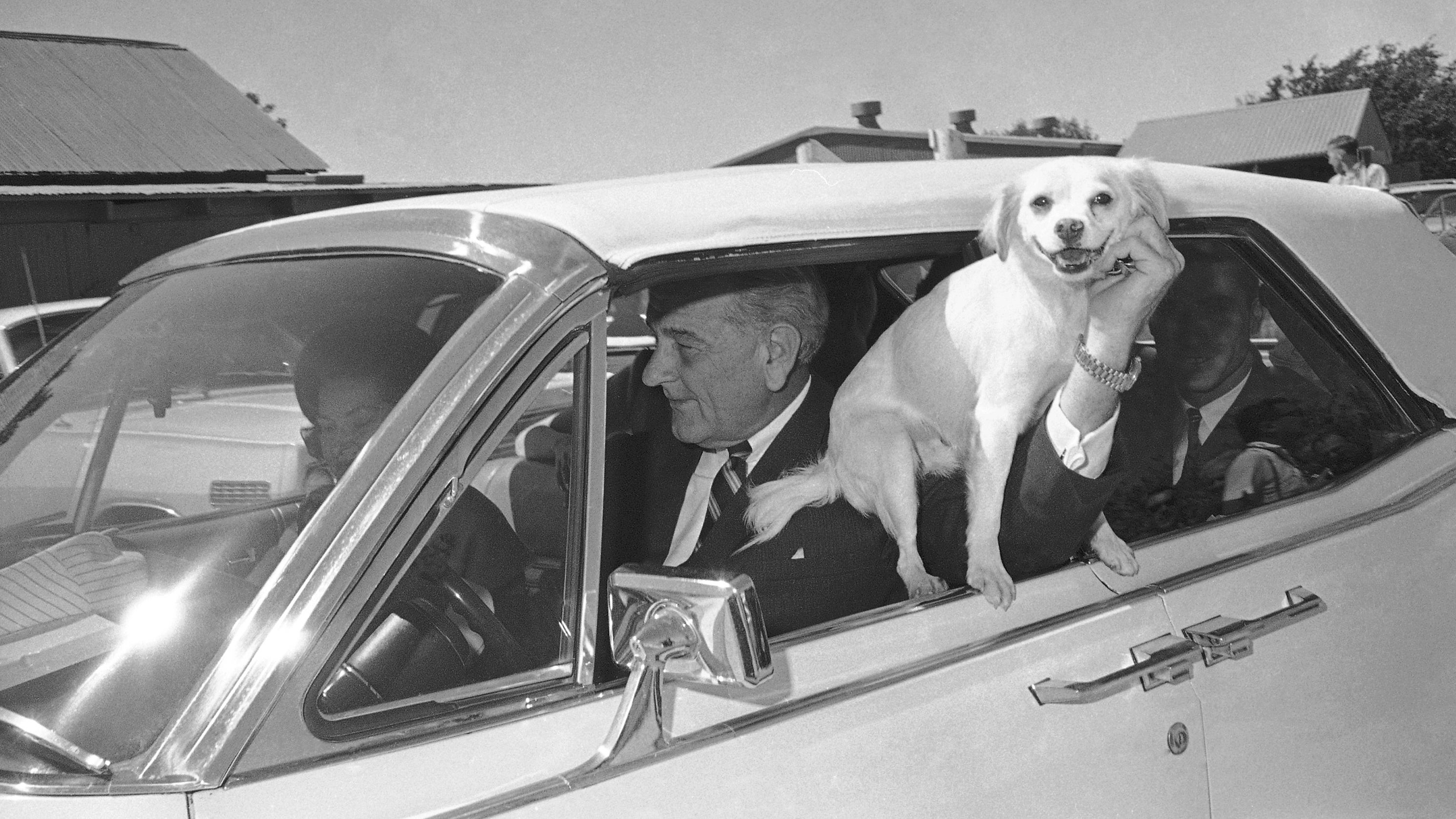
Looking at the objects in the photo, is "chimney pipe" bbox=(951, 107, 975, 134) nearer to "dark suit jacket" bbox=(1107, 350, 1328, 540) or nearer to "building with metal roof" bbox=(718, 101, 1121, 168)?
"building with metal roof" bbox=(718, 101, 1121, 168)

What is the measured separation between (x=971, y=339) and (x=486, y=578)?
0.89 metres

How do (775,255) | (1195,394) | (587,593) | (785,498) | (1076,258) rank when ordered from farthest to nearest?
(1195,394), (785,498), (1076,258), (775,255), (587,593)

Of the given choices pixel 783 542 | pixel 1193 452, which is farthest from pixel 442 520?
pixel 1193 452

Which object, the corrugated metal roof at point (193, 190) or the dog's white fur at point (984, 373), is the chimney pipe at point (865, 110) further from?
the dog's white fur at point (984, 373)

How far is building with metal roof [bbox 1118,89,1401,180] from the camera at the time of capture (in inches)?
1789

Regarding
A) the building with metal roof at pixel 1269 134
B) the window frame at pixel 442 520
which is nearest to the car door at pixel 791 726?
the window frame at pixel 442 520

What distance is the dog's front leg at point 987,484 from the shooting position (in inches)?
80.7

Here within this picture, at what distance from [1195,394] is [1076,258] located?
504 millimetres

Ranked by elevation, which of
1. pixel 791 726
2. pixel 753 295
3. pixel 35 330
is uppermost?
pixel 35 330

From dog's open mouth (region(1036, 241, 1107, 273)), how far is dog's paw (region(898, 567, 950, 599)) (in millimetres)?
532

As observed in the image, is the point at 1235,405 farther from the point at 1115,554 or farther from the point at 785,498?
the point at 785,498

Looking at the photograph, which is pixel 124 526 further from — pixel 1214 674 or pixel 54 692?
pixel 1214 674

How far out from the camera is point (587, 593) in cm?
167

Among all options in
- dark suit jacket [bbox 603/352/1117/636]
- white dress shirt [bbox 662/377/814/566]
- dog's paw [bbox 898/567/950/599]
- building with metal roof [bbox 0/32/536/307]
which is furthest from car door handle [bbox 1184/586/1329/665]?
building with metal roof [bbox 0/32/536/307]
